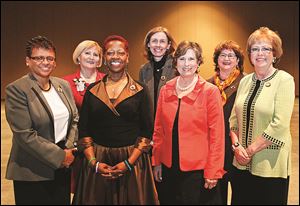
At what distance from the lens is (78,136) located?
2.42 meters

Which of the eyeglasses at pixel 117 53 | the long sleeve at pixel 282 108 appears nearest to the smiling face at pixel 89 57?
the eyeglasses at pixel 117 53

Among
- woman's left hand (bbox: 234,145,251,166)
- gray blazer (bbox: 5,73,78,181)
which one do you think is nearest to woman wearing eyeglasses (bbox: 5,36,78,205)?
gray blazer (bbox: 5,73,78,181)

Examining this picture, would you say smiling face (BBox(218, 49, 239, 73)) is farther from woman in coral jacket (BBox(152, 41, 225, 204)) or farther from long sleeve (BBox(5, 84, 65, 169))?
long sleeve (BBox(5, 84, 65, 169))

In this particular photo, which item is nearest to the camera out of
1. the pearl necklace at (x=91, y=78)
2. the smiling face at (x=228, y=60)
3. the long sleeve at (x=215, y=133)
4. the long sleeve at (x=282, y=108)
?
the long sleeve at (x=282, y=108)

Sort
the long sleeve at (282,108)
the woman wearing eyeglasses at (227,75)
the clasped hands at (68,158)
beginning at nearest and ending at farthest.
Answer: the long sleeve at (282,108)
the clasped hands at (68,158)
the woman wearing eyeglasses at (227,75)

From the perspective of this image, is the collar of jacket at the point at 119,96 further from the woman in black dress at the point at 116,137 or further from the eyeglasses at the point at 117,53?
the eyeglasses at the point at 117,53

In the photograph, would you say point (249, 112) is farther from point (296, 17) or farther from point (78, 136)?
point (296, 17)

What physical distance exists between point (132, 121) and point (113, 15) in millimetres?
7679

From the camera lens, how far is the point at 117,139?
232cm

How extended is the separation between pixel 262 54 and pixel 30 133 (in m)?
1.52

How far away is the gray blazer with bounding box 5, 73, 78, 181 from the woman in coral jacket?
0.73 m

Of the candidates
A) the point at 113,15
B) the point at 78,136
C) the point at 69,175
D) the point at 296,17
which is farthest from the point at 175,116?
the point at 296,17

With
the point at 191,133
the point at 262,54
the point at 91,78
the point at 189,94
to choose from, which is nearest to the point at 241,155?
the point at 191,133

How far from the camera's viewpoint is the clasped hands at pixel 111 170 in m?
2.30
